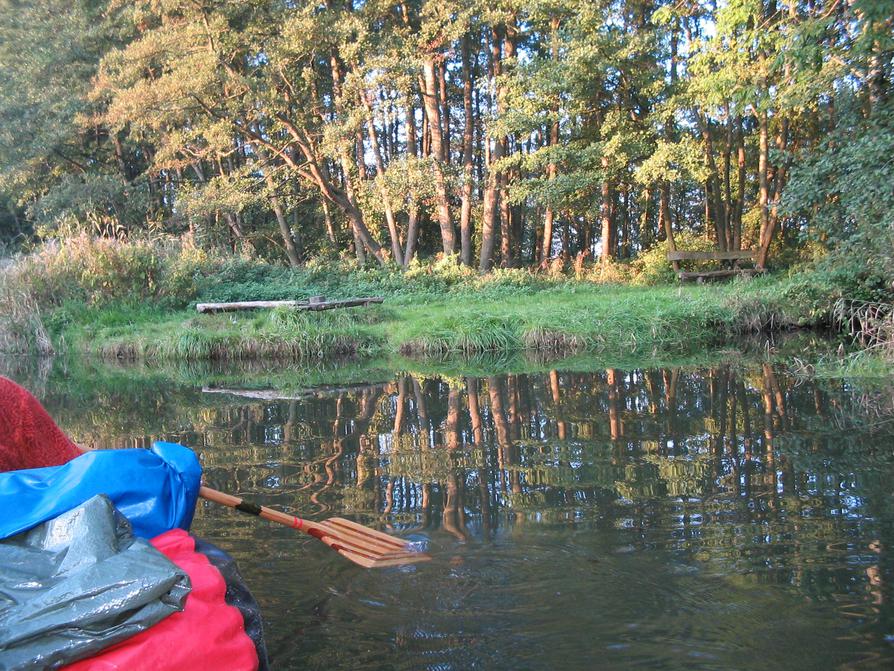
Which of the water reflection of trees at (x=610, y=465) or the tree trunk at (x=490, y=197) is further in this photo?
the tree trunk at (x=490, y=197)

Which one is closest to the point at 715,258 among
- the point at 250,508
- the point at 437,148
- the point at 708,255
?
the point at 708,255

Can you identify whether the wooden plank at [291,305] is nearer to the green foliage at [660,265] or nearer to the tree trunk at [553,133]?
the tree trunk at [553,133]

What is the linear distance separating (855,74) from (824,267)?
11.1 ft

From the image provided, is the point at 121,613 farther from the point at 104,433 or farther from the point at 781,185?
the point at 781,185

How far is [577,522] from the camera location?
14.6ft

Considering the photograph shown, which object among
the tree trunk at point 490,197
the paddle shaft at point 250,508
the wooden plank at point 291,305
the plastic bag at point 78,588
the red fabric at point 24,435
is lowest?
the paddle shaft at point 250,508

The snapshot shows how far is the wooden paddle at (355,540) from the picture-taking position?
3.80 meters

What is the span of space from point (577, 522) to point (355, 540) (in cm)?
138

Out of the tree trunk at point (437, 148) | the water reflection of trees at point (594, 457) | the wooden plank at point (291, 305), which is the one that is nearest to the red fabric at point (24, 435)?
the water reflection of trees at point (594, 457)

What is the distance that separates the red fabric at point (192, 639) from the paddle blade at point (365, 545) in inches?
50.5

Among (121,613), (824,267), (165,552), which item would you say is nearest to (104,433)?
(165,552)

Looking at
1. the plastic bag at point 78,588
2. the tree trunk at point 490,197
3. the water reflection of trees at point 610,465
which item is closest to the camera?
the plastic bag at point 78,588

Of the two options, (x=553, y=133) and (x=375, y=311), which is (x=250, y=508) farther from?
(x=553, y=133)

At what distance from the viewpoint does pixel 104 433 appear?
7.78m
